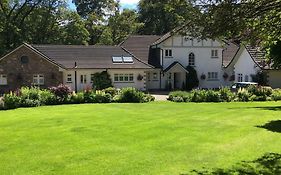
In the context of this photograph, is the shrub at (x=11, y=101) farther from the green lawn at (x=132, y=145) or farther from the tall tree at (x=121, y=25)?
the tall tree at (x=121, y=25)

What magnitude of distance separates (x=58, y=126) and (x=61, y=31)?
167 ft

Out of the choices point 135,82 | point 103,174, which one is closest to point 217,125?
point 103,174

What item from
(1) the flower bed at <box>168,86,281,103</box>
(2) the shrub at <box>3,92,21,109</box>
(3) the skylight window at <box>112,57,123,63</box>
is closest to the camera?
(2) the shrub at <box>3,92,21,109</box>

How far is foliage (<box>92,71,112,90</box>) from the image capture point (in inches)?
1983

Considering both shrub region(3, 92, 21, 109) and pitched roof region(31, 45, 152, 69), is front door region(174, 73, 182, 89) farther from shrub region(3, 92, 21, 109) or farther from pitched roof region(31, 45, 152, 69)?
shrub region(3, 92, 21, 109)

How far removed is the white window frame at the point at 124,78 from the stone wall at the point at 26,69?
6.51 metres

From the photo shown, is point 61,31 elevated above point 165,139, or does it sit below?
above

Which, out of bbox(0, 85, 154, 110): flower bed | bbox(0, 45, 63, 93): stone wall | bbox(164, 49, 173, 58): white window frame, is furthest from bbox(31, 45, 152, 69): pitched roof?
bbox(0, 85, 154, 110): flower bed

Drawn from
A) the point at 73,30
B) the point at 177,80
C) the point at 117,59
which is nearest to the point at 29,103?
the point at 117,59

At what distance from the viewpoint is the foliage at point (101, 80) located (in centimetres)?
5037

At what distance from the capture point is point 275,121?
1991 centimetres

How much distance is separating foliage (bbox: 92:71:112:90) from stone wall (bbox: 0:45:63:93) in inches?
153

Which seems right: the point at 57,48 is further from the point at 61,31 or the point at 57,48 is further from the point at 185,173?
the point at 185,173

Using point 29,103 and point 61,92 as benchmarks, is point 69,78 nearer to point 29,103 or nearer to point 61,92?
point 61,92
